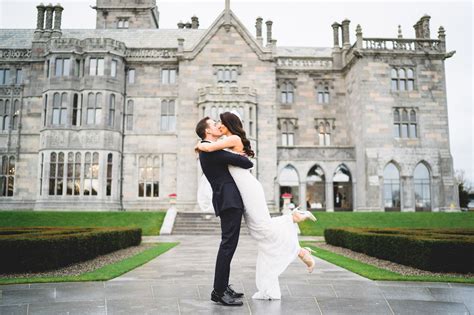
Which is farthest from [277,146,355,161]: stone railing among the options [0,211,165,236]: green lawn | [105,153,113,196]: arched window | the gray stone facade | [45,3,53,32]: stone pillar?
[45,3,53,32]: stone pillar

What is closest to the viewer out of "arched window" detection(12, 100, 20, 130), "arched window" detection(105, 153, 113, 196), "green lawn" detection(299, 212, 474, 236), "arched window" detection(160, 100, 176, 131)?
"green lawn" detection(299, 212, 474, 236)

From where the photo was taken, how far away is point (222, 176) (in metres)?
5.78

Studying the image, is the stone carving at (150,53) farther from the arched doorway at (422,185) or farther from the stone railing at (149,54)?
the arched doorway at (422,185)

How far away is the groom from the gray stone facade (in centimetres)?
2287

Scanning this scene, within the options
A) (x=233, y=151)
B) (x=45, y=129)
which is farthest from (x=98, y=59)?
(x=233, y=151)

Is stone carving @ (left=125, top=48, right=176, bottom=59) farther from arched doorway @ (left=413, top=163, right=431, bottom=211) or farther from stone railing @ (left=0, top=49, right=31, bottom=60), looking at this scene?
arched doorway @ (left=413, top=163, right=431, bottom=211)

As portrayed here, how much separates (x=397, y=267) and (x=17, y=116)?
29.4m

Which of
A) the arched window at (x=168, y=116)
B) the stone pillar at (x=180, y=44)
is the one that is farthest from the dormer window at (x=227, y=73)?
the arched window at (x=168, y=116)

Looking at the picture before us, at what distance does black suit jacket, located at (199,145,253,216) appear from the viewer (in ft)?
18.5

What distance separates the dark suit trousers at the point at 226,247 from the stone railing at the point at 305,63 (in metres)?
28.1

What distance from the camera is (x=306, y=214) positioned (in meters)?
5.94

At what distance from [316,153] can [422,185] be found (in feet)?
24.9

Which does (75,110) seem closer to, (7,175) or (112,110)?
(112,110)

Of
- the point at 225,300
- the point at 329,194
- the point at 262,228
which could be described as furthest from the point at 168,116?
the point at 225,300
